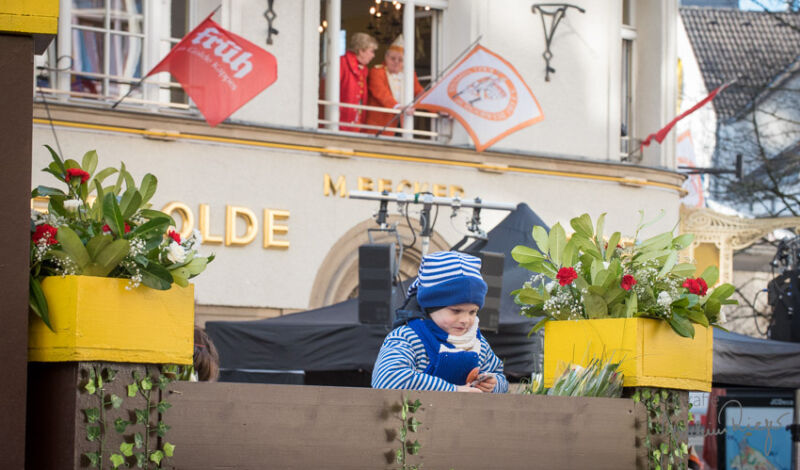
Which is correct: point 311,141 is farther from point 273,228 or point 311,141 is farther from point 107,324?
point 107,324

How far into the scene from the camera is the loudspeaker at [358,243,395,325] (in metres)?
10.8

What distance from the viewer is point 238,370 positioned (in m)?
10.8

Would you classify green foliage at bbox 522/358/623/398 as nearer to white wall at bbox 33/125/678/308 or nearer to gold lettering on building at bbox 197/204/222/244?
white wall at bbox 33/125/678/308

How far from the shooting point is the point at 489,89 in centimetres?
1407

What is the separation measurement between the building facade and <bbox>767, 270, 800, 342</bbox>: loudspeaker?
3284 millimetres

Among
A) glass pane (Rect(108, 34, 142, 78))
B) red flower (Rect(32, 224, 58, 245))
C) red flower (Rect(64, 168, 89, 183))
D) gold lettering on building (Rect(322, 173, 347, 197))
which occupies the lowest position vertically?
red flower (Rect(32, 224, 58, 245))

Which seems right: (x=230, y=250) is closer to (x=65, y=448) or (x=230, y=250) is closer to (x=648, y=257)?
(x=648, y=257)

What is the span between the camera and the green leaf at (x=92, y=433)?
11.3 feet

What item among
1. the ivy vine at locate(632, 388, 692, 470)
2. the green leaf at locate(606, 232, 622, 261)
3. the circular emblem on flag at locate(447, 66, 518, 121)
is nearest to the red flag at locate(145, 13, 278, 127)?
the circular emblem on flag at locate(447, 66, 518, 121)

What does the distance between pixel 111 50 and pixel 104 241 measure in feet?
36.3

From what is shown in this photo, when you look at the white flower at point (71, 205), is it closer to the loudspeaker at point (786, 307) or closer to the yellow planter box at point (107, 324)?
the yellow planter box at point (107, 324)

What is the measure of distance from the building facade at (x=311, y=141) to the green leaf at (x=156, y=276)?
32.0 feet

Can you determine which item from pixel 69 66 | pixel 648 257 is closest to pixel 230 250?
pixel 69 66

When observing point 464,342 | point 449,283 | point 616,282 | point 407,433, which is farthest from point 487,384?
point 616,282
